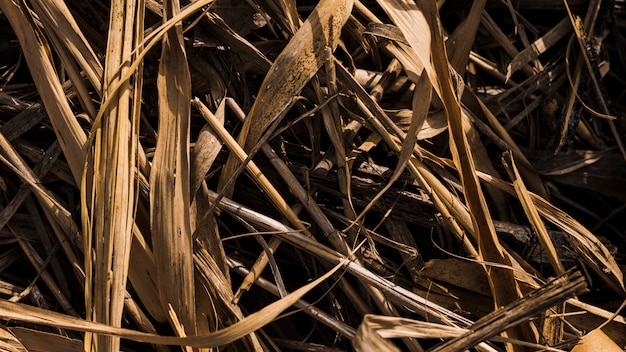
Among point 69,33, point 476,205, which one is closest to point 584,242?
point 476,205

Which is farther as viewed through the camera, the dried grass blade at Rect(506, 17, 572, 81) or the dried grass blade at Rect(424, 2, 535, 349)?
the dried grass blade at Rect(506, 17, 572, 81)

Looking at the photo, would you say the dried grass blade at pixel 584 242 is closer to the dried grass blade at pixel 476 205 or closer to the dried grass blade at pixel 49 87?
the dried grass blade at pixel 476 205

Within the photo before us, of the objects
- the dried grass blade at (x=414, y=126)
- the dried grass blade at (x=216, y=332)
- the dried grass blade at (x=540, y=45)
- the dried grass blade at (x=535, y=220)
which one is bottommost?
the dried grass blade at (x=216, y=332)

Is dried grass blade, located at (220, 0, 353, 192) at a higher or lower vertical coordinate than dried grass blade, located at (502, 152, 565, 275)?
higher

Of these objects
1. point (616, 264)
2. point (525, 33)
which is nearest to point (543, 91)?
point (525, 33)

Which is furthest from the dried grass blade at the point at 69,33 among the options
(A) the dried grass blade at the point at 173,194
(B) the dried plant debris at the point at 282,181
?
(A) the dried grass blade at the point at 173,194

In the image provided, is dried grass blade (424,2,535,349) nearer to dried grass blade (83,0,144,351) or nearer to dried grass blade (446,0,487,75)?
dried grass blade (446,0,487,75)

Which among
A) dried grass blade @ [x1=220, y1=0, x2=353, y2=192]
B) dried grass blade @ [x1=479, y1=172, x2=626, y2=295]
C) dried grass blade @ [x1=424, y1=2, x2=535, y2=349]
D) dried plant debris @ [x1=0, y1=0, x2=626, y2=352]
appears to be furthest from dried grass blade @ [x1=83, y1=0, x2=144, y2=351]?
dried grass blade @ [x1=479, y1=172, x2=626, y2=295]

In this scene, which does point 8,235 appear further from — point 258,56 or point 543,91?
point 543,91
